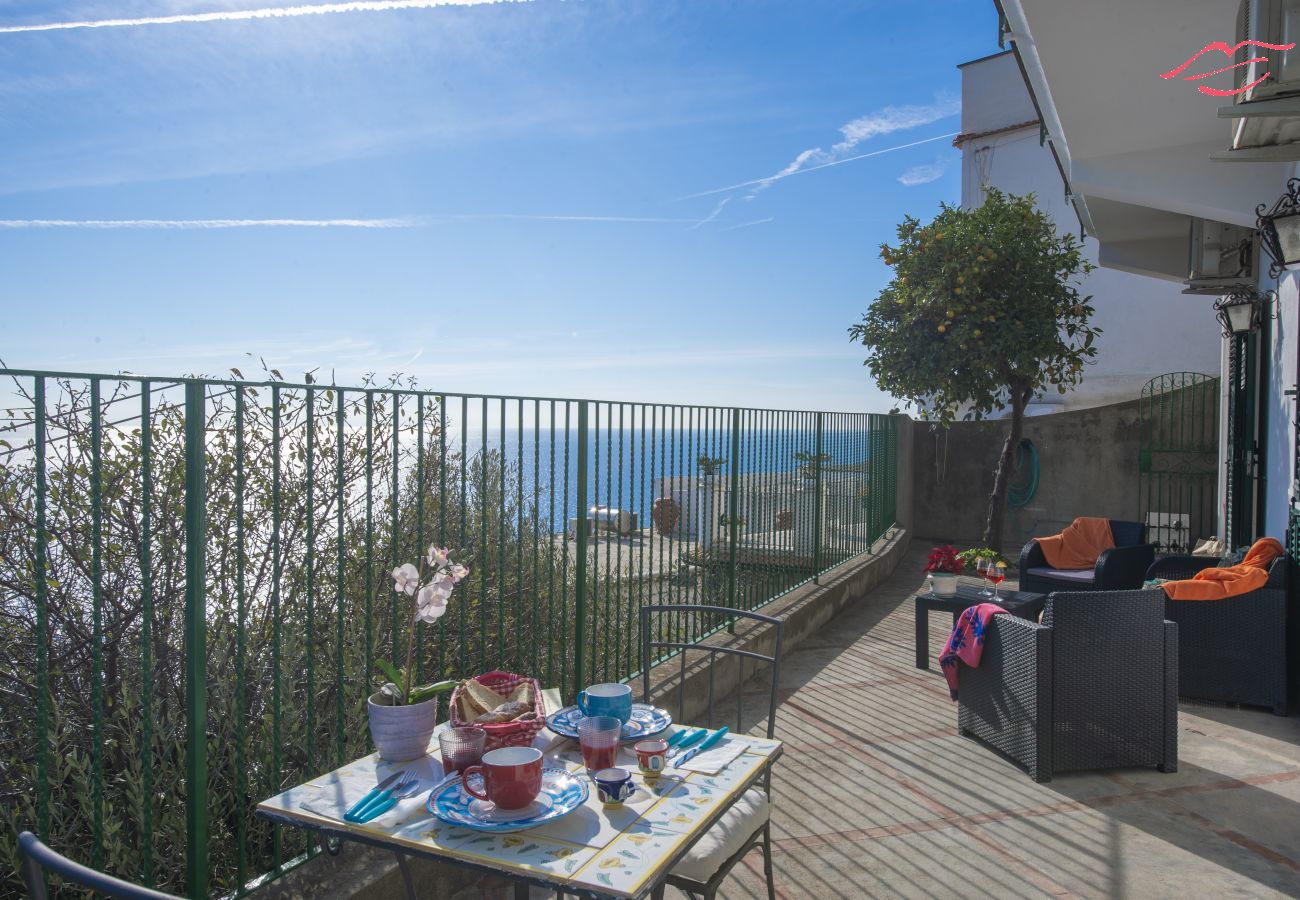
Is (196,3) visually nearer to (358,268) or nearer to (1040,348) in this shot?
(358,268)

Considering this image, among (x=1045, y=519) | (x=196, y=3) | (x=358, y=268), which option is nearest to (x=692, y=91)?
(x=358, y=268)

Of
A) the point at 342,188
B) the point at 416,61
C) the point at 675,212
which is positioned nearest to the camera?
the point at 416,61

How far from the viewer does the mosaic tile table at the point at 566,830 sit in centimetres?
139

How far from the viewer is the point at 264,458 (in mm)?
3043

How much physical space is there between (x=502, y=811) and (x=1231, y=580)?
4573 millimetres

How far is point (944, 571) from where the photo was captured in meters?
5.43

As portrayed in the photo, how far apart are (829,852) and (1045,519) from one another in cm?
940

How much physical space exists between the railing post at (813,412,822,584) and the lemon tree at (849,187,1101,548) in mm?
2391

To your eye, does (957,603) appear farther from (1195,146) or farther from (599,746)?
(599,746)

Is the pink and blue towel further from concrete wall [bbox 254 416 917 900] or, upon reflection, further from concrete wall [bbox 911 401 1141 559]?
concrete wall [bbox 911 401 1141 559]

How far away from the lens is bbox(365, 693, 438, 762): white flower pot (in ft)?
6.18

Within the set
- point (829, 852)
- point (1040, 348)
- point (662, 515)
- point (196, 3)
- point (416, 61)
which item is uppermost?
point (416, 61)

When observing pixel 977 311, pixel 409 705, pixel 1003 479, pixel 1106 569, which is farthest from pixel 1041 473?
pixel 409 705

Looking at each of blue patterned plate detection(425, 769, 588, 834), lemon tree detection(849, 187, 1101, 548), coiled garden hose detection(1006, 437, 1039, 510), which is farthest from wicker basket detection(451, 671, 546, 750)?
coiled garden hose detection(1006, 437, 1039, 510)
